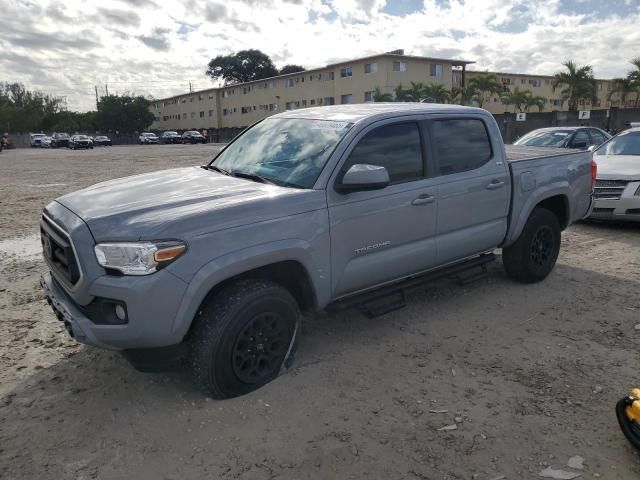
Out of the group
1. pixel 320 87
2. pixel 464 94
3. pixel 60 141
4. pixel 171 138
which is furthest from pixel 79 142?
pixel 464 94

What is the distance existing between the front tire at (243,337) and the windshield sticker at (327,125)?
1.35m

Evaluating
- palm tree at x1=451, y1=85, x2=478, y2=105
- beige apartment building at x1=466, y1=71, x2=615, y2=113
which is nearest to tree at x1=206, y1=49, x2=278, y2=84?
beige apartment building at x1=466, y1=71, x2=615, y2=113

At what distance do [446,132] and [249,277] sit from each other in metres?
2.27

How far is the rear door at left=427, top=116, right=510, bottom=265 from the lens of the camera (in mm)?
4324

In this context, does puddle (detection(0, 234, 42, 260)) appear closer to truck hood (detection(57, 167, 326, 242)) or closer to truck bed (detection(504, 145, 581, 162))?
truck hood (detection(57, 167, 326, 242))

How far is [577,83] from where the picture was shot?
37.9 meters

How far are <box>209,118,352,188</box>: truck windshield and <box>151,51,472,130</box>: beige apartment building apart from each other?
1685 inches

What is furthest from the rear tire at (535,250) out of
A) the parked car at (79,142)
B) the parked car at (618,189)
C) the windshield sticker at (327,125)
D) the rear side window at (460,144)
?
the parked car at (79,142)

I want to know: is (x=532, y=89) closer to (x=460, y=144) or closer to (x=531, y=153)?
(x=531, y=153)

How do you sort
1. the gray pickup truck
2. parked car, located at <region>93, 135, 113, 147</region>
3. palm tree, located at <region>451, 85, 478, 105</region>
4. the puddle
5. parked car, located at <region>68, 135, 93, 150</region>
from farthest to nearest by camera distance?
parked car, located at <region>93, 135, 113, 147</region> → parked car, located at <region>68, 135, 93, 150</region> → palm tree, located at <region>451, 85, 478, 105</region> → the puddle → the gray pickup truck

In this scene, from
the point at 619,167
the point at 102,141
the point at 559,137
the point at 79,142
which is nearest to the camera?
the point at 619,167

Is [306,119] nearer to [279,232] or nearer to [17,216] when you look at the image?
[279,232]

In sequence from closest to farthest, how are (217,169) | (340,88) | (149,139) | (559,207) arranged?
(217,169)
(559,207)
(340,88)
(149,139)

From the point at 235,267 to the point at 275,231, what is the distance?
14.1 inches
